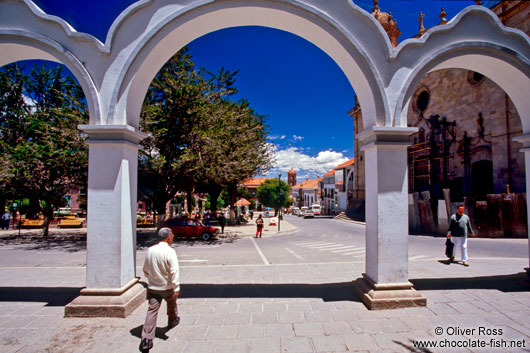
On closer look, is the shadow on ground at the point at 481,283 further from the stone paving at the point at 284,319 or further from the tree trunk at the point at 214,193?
the tree trunk at the point at 214,193

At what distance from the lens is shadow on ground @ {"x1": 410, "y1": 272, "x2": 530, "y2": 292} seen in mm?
5379

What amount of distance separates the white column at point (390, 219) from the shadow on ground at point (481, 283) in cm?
117

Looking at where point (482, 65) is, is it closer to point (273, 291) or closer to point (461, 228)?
point (461, 228)

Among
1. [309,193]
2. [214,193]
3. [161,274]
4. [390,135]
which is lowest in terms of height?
[309,193]

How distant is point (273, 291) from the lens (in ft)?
17.4

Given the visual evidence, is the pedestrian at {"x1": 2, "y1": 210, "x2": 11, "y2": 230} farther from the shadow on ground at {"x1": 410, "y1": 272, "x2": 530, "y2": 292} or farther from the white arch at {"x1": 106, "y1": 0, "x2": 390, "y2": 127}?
Result: the shadow on ground at {"x1": 410, "y1": 272, "x2": 530, "y2": 292}

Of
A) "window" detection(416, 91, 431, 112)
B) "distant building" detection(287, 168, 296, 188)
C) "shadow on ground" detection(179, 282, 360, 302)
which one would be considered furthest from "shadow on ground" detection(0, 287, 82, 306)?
"distant building" detection(287, 168, 296, 188)

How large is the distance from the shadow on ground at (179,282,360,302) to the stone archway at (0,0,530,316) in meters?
0.52

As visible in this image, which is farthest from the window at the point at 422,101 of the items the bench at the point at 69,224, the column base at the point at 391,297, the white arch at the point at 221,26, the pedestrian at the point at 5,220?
the pedestrian at the point at 5,220

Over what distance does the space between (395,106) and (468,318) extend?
3.32 m

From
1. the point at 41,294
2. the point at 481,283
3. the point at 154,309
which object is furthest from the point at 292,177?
the point at 154,309

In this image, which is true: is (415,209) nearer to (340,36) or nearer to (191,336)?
(340,36)

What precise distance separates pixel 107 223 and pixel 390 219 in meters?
4.42

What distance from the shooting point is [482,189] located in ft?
64.2
